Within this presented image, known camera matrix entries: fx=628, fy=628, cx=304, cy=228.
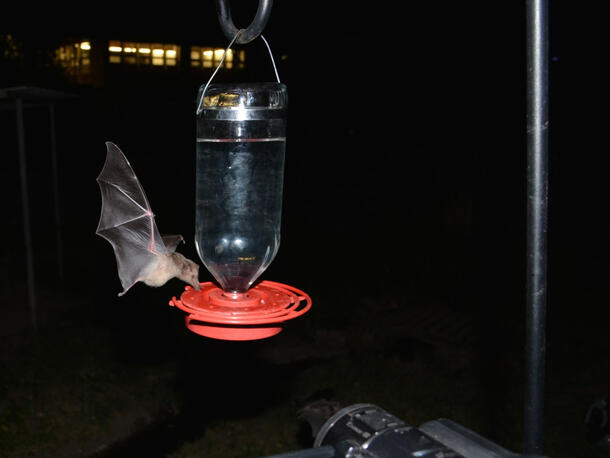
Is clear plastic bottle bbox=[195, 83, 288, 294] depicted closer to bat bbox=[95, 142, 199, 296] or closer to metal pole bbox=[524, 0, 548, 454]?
bat bbox=[95, 142, 199, 296]

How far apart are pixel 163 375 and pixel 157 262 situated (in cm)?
420

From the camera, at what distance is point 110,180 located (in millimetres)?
2436

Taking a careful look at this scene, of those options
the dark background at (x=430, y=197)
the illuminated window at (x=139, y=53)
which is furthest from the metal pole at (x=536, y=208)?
the illuminated window at (x=139, y=53)

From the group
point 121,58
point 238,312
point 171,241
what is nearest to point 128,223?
point 171,241

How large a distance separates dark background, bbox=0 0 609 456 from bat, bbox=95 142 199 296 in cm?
471

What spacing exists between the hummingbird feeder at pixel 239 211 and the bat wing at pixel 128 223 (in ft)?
0.72

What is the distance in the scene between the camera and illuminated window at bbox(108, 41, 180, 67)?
2805cm

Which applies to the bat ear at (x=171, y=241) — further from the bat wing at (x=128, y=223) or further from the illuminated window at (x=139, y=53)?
the illuminated window at (x=139, y=53)

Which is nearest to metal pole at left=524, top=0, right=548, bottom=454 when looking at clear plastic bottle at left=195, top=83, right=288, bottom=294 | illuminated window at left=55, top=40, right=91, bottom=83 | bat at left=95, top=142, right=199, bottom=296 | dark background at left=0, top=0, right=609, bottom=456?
clear plastic bottle at left=195, top=83, right=288, bottom=294

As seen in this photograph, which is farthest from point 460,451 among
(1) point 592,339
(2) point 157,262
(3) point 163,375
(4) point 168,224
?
(4) point 168,224

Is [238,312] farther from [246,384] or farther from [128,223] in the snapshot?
[246,384]

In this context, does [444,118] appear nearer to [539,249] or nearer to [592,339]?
[592,339]

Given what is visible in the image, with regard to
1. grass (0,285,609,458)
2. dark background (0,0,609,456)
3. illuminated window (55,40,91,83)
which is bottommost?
grass (0,285,609,458)

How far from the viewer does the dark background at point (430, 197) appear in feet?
27.7
